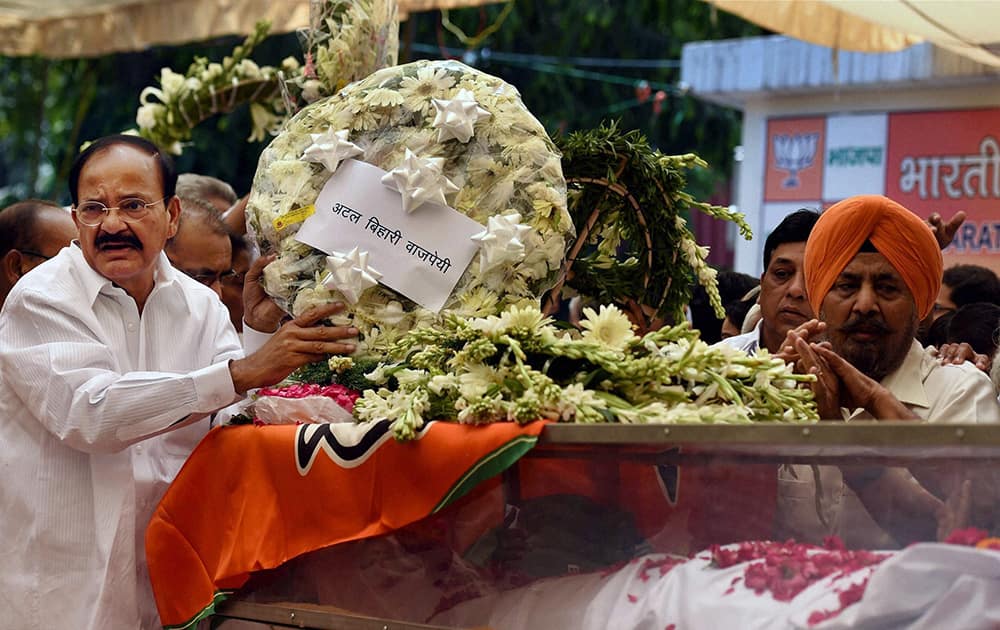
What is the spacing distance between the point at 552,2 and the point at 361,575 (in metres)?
10.9

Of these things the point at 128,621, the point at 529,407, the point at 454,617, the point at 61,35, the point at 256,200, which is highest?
the point at 61,35

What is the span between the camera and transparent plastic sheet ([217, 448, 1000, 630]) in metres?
2.25

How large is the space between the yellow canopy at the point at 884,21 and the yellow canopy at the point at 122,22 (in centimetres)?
232

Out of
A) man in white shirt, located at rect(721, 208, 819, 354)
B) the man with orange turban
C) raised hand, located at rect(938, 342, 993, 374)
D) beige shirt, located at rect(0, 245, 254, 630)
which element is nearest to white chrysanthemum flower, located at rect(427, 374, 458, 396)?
beige shirt, located at rect(0, 245, 254, 630)

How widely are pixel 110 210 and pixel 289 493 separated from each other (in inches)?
37.2

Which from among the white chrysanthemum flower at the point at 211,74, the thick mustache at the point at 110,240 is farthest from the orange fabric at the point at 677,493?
the white chrysanthemum flower at the point at 211,74

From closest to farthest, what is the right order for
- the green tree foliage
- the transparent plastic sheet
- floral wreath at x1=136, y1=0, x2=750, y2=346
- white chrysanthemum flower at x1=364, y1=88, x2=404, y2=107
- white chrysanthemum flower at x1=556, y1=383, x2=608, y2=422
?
the transparent plastic sheet → white chrysanthemum flower at x1=556, y1=383, x2=608, y2=422 → white chrysanthemum flower at x1=364, y1=88, x2=404, y2=107 → floral wreath at x1=136, y1=0, x2=750, y2=346 → the green tree foliage

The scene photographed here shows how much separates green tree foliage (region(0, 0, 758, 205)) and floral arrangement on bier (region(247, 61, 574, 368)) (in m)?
9.14

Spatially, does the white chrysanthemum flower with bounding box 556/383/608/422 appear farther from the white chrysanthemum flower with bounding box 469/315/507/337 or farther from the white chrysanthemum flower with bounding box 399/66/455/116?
the white chrysanthemum flower with bounding box 399/66/455/116

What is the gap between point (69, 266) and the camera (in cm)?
345

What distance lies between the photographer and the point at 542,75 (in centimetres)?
1311

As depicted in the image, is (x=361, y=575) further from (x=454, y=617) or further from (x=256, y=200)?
(x=256, y=200)

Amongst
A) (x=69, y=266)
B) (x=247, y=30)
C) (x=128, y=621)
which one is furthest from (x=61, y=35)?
(x=128, y=621)

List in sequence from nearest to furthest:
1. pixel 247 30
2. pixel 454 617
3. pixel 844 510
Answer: pixel 844 510, pixel 454 617, pixel 247 30
